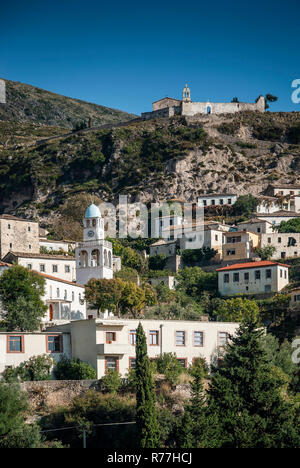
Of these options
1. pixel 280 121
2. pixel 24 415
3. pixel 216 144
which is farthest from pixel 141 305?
pixel 280 121

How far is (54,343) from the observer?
61.0 m

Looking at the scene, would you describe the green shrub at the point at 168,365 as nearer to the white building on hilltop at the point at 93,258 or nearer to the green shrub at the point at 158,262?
the white building on hilltop at the point at 93,258

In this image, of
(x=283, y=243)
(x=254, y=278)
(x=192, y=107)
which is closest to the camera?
(x=254, y=278)

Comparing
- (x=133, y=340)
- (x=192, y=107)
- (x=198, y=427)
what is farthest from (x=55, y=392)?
(x=192, y=107)

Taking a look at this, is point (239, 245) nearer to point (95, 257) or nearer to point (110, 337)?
point (95, 257)

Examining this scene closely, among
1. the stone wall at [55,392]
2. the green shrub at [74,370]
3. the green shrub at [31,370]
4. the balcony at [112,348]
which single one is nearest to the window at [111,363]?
the balcony at [112,348]

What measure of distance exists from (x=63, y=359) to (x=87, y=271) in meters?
25.0

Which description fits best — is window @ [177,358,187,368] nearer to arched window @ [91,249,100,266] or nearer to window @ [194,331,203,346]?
window @ [194,331,203,346]

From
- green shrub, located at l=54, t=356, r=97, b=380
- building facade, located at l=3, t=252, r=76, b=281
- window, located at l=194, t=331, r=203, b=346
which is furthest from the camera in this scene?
building facade, located at l=3, t=252, r=76, b=281

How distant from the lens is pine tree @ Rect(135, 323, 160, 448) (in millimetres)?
50969

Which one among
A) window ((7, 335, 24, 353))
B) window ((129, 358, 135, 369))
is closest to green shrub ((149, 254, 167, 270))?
window ((129, 358, 135, 369))

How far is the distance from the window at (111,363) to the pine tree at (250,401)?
7173 millimetres

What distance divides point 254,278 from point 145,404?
4099 centimetres

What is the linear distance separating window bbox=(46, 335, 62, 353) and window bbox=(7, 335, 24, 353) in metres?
2.03
